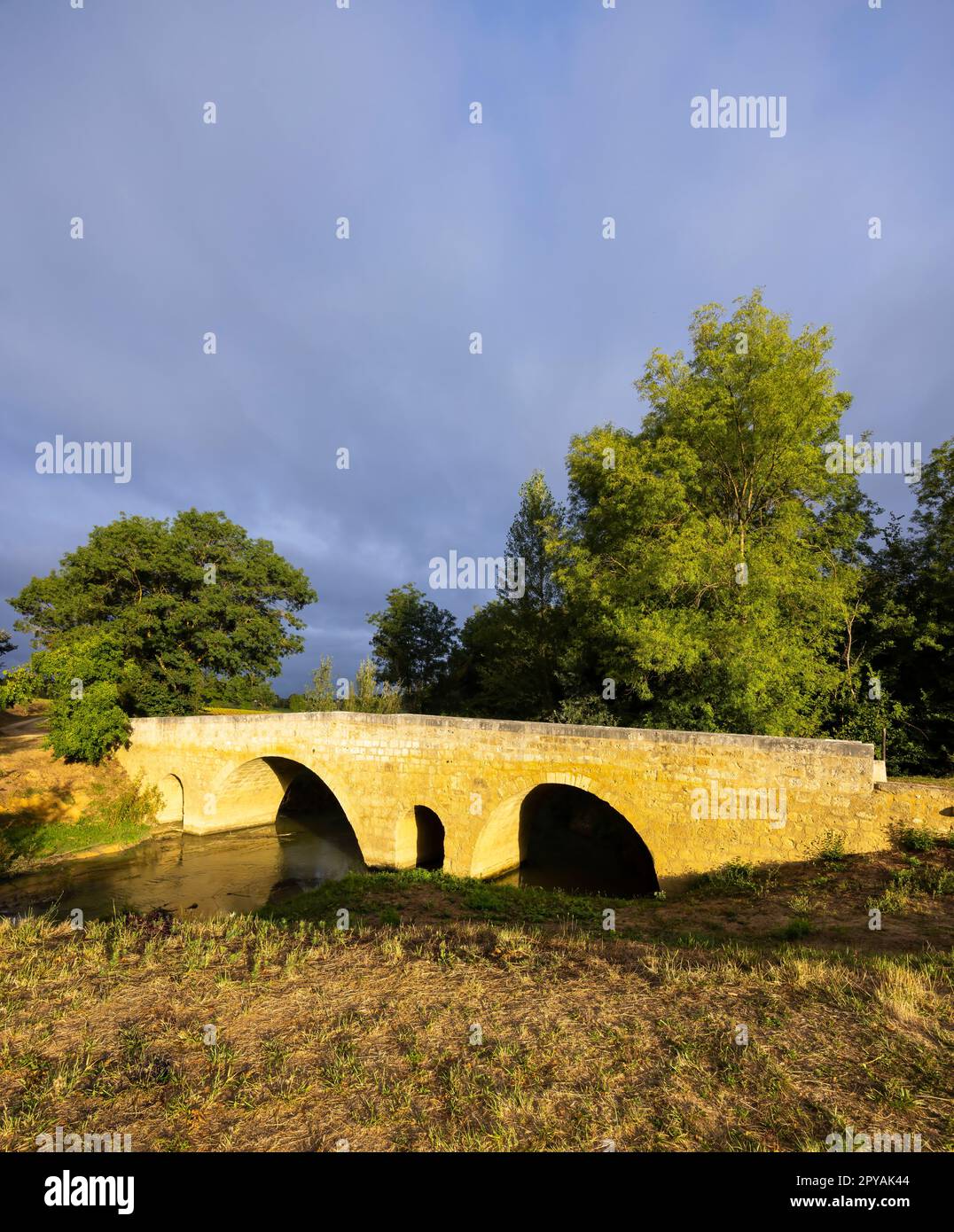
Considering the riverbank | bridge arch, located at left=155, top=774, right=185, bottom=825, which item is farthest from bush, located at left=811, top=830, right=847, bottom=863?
the riverbank

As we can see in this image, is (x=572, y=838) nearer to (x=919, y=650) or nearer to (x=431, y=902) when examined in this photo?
(x=431, y=902)

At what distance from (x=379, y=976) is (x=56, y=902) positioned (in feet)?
43.5

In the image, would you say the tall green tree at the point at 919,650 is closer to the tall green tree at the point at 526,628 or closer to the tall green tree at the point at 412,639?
the tall green tree at the point at 526,628

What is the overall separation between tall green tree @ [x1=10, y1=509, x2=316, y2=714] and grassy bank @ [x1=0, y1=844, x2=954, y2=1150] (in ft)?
61.7

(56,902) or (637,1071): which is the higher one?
(637,1071)

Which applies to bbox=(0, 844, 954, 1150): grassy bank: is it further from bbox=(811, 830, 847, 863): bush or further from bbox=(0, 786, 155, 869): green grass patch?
bbox=(0, 786, 155, 869): green grass patch

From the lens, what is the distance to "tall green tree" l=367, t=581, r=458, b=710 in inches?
1423

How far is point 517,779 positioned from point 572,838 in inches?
346

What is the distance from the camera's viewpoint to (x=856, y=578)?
17.2m

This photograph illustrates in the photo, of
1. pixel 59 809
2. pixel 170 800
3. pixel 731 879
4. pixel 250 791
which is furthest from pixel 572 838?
pixel 59 809

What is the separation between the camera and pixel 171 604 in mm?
25484

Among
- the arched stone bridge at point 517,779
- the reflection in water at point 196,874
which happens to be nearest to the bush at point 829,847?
the arched stone bridge at point 517,779

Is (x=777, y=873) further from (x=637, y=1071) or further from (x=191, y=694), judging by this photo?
(x=191, y=694)
